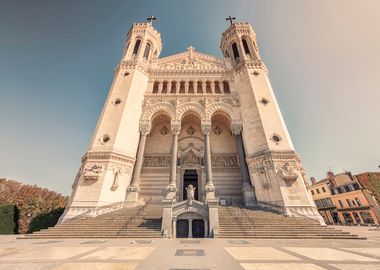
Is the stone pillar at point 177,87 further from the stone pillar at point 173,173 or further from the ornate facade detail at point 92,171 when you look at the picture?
the ornate facade detail at point 92,171

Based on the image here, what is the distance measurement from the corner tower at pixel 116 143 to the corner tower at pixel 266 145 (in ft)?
33.5

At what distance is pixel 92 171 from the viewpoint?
12.3m

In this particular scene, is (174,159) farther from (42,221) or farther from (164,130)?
(42,221)

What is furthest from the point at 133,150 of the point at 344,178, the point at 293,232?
the point at 344,178

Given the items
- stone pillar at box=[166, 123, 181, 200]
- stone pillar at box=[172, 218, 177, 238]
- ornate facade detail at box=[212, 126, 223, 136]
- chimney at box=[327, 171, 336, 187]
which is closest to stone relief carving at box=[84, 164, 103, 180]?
stone pillar at box=[166, 123, 181, 200]

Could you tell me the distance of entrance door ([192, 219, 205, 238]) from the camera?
8695mm

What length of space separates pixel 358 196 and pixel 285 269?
3356cm

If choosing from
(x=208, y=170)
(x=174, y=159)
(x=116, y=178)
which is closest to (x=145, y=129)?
(x=174, y=159)

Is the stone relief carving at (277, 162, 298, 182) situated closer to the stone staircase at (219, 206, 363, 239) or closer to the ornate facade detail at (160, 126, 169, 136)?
the stone staircase at (219, 206, 363, 239)

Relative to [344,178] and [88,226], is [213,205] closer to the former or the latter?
[88,226]

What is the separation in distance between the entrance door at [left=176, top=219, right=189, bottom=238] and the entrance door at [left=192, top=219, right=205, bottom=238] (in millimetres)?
363

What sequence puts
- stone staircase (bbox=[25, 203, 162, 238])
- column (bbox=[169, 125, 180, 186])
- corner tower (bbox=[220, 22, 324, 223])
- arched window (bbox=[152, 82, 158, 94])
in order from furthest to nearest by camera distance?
arched window (bbox=[152, 82, 158, 94]) → column (bbox=[169, 125, 180, 186]) → corner tower (bbox=[220, 22, 324, 223]) → stone staircase (bbox=[25, 203, 162, 238])

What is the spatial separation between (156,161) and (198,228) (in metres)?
9.07

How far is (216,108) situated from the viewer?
17000 millimetres
